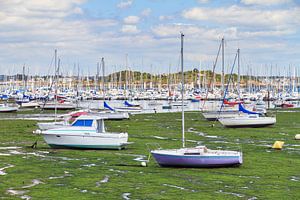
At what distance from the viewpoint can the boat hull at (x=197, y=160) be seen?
3591 centimetres

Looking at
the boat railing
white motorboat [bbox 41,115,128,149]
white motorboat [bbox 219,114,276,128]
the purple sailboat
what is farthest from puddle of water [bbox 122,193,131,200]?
white motorboat [bbox 219,114,276,128]

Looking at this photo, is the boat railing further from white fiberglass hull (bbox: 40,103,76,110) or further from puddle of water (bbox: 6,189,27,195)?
white fiberglass hull (bbox: 40,103,76,110)

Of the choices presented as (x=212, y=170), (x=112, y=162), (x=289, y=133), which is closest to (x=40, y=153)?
(x=112, y=162)

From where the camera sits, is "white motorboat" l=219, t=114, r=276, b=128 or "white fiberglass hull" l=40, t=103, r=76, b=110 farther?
"white fiberglass hull" l=40, t=103, r=76, b=110

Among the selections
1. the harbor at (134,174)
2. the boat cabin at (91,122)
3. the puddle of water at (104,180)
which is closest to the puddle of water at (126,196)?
the harbor at (134,174)

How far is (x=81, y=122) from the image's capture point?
47344 millimetres

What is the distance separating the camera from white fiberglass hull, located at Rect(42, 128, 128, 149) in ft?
151

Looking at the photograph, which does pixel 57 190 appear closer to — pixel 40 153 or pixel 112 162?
pixel 112 162

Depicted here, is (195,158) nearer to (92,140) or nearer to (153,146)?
(92,140)

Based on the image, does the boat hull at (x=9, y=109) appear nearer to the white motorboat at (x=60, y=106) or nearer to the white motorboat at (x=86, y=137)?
the white motorboat at (x=60, y=106)

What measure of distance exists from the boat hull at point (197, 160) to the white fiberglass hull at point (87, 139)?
32.3 feet

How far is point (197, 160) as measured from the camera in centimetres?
3594

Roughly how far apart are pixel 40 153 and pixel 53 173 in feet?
31.7

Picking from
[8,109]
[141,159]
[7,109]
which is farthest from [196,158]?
[8,109]
